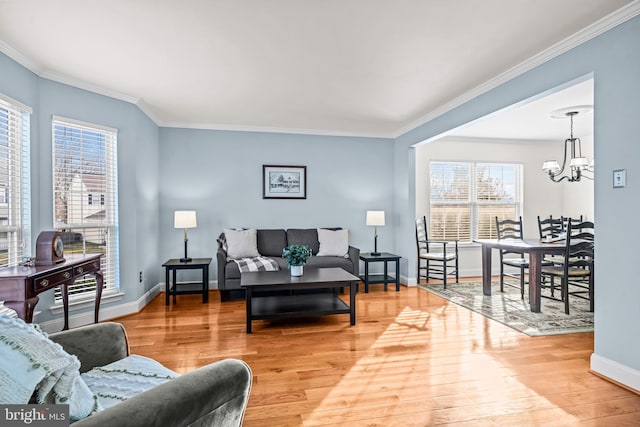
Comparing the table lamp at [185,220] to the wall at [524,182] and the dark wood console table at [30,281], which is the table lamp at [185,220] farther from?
the wall at [524,182]

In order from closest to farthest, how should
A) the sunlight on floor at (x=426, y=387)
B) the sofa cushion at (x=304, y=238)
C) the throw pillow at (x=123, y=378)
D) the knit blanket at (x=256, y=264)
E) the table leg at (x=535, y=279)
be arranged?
the throw pillow at (x=123, y=378) < the sunlight on floor at (x=426, y=387) < the table leg at (x=535, y=279) < the knit blanket at (x=256, y=264) < the sofa cushion at (x=304, y=238)

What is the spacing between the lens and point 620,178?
2.38 meters

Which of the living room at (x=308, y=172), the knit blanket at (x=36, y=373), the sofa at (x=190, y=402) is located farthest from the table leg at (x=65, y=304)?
the knit blanket at (x=36, y=373)

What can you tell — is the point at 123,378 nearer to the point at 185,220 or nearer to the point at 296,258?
the point at 296,258

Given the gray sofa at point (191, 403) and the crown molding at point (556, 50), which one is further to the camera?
the crown molding at point (556, 50)

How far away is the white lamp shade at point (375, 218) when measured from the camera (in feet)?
18.0

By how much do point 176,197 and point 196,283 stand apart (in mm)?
1326

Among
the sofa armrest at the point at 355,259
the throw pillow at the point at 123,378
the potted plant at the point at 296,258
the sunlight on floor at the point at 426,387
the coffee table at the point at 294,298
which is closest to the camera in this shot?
the throw pillow at the point at 123,378

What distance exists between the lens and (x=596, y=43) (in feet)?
8.34

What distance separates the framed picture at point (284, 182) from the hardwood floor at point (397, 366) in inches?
82.0

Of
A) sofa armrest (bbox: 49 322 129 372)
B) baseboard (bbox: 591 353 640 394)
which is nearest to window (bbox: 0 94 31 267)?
sofa armrest (bbox: 49 322 129 372)

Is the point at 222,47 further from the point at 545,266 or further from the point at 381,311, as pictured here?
the point at 545,266

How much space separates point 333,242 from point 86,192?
10.5 ft

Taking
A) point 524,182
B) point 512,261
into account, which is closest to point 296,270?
point 512,261
